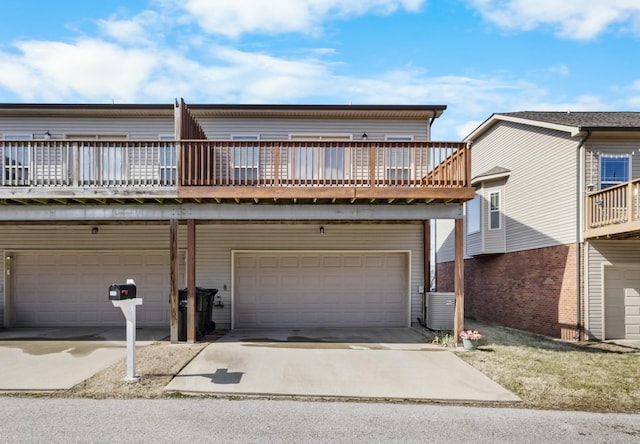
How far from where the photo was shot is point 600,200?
11.2m

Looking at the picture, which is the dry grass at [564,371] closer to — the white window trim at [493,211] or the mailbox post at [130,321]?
the white window trim at [493,211]

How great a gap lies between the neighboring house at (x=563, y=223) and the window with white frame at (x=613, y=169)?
26 millimetres

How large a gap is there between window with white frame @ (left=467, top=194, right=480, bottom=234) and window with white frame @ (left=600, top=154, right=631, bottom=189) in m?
4.35

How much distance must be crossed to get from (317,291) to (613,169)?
27.1 feet

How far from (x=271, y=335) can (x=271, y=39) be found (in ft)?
23.6

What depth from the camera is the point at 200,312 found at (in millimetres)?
10867

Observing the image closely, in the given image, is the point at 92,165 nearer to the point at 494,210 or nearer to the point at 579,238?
the point at 579,238

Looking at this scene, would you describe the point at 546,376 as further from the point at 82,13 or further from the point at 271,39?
the point at 82,13

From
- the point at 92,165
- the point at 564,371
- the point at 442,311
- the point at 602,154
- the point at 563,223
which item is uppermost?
the point at 602,154

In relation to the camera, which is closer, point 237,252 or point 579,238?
point 579,238

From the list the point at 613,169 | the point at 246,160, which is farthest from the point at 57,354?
the point at 613,169

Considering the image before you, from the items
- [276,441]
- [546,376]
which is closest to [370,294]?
[546,376]

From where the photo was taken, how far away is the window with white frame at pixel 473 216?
632 inches

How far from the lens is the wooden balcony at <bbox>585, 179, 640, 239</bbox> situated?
10125 millimetres
